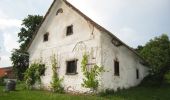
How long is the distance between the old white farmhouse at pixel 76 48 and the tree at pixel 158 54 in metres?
5.18

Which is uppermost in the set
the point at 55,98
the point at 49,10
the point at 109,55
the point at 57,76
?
the point at 49,10

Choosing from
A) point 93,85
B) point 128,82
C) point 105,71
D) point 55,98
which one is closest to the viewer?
point 55,98

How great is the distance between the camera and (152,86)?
26281mm

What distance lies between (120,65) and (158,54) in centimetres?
1050

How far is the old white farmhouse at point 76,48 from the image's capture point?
1958 centimetres

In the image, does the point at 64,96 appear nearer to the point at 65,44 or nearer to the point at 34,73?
the point at 65,44

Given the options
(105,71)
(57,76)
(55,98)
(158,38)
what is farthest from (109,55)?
(158,38)

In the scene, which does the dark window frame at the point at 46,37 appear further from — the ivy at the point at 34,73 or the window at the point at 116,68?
the window at the point at 116,68

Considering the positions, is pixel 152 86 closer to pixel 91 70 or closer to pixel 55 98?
pixel 91 70

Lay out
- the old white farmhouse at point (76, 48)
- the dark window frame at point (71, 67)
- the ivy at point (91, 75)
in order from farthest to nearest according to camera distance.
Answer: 1. the dark window frame at point (71, 67)
2. the old white farmhouse at point (76, 48)
3. the ivy at point (91, 75)

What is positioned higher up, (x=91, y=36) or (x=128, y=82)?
(x=91, y=36)

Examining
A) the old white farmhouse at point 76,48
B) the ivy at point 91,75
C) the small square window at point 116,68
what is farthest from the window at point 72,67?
the small square window at point 116,68

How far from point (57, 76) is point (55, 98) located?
647cm

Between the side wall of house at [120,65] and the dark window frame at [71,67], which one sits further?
the dark window frame at [71,67]
